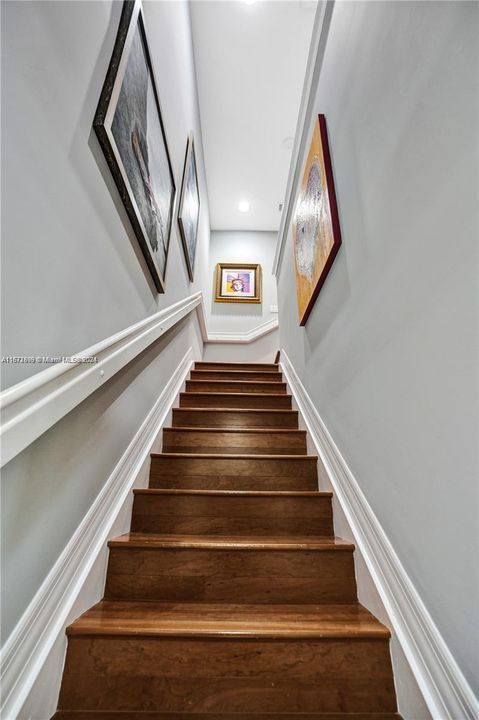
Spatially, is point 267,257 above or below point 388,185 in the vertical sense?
above

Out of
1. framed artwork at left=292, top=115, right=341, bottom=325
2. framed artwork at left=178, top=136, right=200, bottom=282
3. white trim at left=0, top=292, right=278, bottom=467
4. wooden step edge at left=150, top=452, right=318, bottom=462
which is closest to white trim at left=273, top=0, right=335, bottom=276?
framed artwork at left=292, top=115, right=341, bottom=325

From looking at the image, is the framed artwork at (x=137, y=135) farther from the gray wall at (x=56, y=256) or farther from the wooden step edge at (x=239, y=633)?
the wooden step edge at (x=239, y=633)

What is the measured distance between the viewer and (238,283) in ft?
16.7

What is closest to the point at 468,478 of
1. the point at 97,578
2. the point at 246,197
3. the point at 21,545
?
the point at 21,545

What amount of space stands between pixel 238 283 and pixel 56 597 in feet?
15.4

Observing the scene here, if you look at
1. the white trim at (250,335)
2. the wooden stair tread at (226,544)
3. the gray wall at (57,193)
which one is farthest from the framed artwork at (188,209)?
the wooden stair tread at (226,544)

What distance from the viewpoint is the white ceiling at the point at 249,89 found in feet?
9.81

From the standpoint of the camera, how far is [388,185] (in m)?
1.00

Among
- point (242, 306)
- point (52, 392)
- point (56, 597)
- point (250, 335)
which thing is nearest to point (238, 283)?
point (242, 306)

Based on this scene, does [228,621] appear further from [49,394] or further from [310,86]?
[310,86]

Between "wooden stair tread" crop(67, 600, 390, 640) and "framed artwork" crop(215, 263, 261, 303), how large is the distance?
170 inches

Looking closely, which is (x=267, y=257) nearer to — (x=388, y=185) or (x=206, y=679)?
(x=388, y=185)

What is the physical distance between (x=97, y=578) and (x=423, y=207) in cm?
145

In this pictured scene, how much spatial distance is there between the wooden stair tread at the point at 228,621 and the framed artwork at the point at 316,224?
1397 mm
